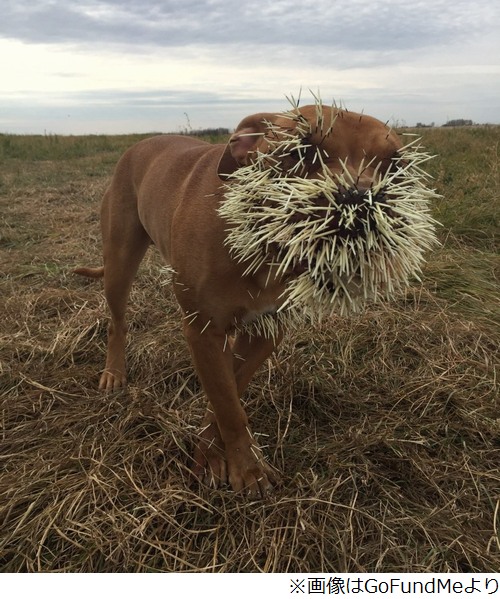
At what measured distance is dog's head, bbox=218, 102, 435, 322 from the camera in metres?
1.28

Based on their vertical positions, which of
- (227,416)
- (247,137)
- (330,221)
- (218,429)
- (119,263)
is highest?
(247,137)

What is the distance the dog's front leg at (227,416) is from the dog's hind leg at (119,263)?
42.9 inches

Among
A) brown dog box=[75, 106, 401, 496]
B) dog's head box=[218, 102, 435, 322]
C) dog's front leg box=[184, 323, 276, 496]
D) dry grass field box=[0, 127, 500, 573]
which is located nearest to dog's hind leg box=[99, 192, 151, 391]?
dry grass field box=[0, 127, 500, 573]

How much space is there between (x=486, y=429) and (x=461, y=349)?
783 mm

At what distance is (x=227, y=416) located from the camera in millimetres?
2098

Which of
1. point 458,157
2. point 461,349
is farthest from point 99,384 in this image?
point 458,157

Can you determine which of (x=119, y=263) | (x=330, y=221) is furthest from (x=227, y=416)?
(x=119, y=263)

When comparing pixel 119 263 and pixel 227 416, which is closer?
pixel 227 416

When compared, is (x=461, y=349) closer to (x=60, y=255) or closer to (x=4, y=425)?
(x=4, y=425)

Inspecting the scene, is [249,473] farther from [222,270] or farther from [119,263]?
[119,263]

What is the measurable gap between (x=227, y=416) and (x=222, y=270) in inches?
24.7

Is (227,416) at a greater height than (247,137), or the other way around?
(247,137)

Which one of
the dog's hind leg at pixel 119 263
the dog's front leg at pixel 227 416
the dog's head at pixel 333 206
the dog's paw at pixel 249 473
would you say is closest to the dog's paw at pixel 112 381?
the dog's hind leg at pixel 119 263

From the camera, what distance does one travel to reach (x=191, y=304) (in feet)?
6.71
